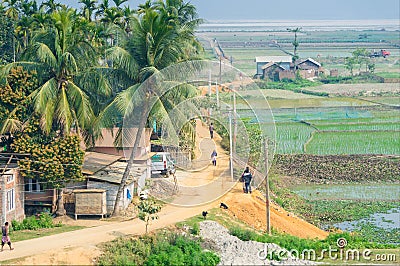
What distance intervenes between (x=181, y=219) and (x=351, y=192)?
11.2 meters

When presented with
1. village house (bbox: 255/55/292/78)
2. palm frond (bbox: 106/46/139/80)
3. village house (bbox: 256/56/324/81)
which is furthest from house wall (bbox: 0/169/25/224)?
village house (bbox: 255/55/292/78)

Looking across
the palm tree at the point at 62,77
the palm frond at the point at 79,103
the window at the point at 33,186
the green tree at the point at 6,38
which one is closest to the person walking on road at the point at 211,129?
the green tree at the point at 6,38

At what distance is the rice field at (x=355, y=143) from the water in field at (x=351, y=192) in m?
5.58

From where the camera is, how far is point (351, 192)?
30.4 meters

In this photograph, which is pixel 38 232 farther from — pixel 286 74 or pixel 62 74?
pixel 286 74

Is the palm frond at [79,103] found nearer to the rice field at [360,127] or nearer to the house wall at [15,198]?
the house wall at [15,198]

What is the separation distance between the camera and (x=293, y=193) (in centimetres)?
2991

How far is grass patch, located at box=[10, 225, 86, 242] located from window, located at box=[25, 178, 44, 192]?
1.82 metres

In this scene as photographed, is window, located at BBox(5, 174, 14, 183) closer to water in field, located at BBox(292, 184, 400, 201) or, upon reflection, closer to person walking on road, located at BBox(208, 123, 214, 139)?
water in field, located at BBox(292, 184, 400, 201)

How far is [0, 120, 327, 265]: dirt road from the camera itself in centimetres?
1750

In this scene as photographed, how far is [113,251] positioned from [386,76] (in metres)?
61.6

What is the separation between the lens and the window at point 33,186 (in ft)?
73.6

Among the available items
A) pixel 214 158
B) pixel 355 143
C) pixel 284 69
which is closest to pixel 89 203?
pixel 214 158

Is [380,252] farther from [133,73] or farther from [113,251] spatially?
[133,73]
